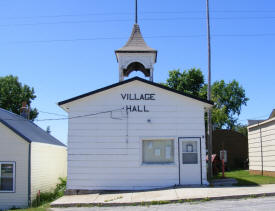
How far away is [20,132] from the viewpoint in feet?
58.9

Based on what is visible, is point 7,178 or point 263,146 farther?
point 263,146

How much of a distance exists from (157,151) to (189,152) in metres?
1.41

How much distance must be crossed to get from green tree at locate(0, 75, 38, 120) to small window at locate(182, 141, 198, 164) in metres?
35.8

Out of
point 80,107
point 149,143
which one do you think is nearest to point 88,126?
point 80,107

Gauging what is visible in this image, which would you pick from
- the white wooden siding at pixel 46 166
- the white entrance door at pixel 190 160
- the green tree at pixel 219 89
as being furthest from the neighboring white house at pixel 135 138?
the green tree at pixel 219 89

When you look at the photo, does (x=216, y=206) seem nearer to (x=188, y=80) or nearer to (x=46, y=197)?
(x=46, y=197)

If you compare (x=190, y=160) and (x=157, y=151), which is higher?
(x=157, y=151)

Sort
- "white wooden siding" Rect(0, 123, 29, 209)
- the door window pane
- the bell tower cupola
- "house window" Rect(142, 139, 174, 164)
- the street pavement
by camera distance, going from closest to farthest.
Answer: the street pavement
the door window pane
"house window" Rect(142, 139, 174, 164)
"white wooden siding" Rect(0, 123, 29, 209)
the bell tower cupola

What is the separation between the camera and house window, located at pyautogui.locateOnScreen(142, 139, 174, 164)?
1623 cm

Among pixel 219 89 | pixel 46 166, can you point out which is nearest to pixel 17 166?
pixel 46 166

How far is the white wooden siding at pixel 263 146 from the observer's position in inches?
740

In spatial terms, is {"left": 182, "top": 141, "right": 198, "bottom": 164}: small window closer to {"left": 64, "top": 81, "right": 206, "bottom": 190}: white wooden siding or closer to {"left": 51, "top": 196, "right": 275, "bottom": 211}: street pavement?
{"left": 64, "top": 81, "right": 206, "bottom": 190}: white wooden siding

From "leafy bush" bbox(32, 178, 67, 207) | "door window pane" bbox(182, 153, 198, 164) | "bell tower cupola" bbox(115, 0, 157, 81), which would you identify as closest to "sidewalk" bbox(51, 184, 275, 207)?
"door window pane" bbox(182, 153, 198, 164)

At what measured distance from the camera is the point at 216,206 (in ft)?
36.6
